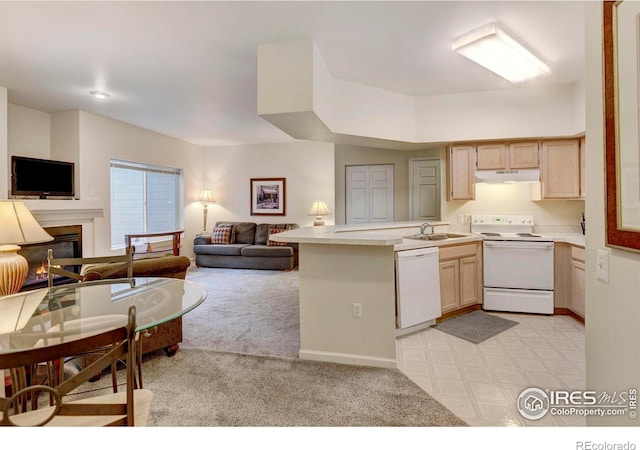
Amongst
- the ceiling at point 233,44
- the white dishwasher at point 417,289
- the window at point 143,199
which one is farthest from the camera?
the window at point 143,199

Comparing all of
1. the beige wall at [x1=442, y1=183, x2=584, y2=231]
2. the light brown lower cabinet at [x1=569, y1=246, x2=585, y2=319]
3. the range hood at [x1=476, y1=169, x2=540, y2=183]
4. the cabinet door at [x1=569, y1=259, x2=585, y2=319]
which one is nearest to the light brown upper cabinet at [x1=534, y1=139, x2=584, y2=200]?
the range hood at [x1=476, y1=169, x2=540, y2=183]

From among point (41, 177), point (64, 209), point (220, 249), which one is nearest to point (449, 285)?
point (220, 249)

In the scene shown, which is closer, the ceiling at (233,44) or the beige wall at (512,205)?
the ceiling at (233,44)

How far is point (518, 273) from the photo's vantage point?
345 centimetres

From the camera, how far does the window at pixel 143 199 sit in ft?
17.1

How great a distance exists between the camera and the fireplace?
3.82 metres

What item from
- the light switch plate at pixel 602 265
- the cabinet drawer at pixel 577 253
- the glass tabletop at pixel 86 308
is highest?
the light switch plate at pixel 602 265

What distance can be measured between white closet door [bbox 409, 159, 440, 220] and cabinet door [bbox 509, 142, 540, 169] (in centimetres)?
131

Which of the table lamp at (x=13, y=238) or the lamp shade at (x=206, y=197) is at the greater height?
the lamp shade at (x=206, y=197)

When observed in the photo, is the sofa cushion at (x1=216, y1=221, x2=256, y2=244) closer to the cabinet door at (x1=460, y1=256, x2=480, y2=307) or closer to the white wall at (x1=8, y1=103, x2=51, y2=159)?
the white wall at (x1=8, y1=103, x2=51, y2=159)

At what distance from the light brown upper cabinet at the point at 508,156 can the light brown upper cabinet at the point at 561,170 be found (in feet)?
0.39

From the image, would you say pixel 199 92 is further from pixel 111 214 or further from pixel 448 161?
pixel 448 161

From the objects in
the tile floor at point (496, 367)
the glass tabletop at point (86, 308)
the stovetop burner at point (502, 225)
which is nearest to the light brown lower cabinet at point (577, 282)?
the tile floor at point (496, 367)

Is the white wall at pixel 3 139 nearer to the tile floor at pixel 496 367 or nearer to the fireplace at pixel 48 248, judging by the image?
the fireplace at pixel 48 248
